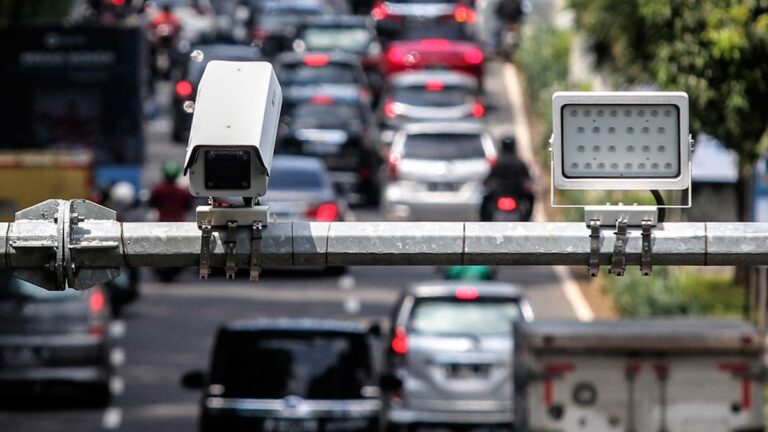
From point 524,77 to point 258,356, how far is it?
Result: 112 ft

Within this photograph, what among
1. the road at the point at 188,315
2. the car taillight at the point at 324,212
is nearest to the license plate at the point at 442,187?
the road at the point at 188,315

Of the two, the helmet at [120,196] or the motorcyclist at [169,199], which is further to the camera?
the helmet at [120,196]

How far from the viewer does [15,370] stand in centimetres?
2577

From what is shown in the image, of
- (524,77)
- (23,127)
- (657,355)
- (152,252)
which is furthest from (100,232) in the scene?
(524,77)

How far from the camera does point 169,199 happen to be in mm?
30609

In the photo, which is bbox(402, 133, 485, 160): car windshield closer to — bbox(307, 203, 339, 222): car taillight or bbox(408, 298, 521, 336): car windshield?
bbox(307, 203, 339, 222): car taillight

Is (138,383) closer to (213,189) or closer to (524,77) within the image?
(213,189)

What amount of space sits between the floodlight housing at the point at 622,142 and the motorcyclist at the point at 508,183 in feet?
66.1

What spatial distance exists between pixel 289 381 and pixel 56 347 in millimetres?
6779

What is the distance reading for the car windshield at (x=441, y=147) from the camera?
1405 inches

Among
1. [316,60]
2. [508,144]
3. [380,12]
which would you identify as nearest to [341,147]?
[316,60]

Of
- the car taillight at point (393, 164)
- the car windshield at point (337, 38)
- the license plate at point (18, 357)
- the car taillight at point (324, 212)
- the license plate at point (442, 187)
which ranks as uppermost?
the car windshield at point (337, 38)

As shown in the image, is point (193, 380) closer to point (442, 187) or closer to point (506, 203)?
point (506, 203)

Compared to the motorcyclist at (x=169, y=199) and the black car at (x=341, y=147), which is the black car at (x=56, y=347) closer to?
the motorcyclist at (x=169, y=199)
